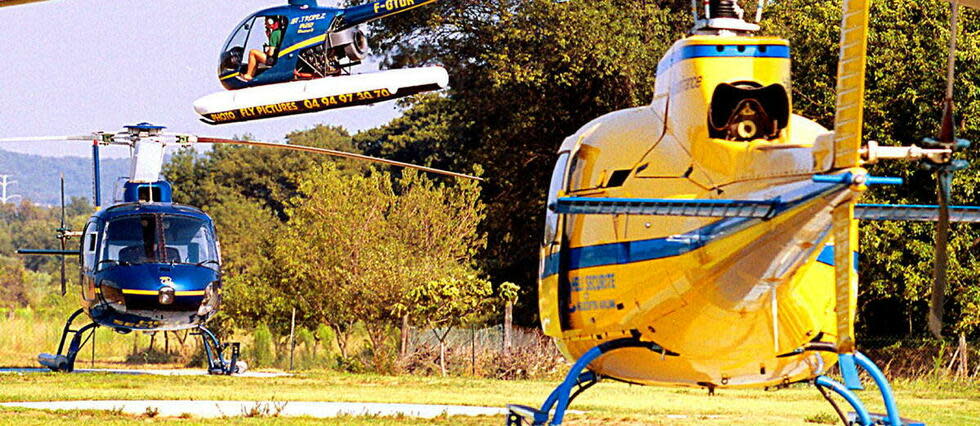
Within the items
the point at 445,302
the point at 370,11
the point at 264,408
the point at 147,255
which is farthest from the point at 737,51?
the point at 445,302

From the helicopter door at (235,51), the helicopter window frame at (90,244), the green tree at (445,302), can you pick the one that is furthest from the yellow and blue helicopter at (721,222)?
the green tree at (445,302)

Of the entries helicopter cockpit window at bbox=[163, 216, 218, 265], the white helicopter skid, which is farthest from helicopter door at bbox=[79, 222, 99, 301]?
the white helicopter skid

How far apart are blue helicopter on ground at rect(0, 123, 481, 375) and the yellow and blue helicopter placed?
10.2 meters

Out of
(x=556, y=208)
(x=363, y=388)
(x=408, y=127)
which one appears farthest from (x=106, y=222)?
(x=408, y=127)

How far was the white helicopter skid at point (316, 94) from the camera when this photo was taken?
20.6 m

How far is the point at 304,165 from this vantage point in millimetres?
77625

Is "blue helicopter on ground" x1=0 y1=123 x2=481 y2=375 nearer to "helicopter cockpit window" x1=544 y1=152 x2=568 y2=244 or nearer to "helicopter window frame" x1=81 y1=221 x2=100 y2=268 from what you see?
"helicopter window frame" x1=81 y1=221 x2=100 y2=268

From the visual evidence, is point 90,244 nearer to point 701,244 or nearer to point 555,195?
point 555,195

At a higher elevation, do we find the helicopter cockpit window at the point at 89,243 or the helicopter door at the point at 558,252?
the helicopter door at the point at 558,252

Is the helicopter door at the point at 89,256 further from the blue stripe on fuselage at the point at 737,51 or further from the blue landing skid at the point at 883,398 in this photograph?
the blue stripe on fuselage at the point at 737,51

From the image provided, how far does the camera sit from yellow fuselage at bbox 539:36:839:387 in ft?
27.4

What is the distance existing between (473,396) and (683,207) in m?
11.7

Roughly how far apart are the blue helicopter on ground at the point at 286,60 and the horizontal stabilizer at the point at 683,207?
13.5 m

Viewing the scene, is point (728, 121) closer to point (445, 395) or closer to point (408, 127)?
point (445, 395)
